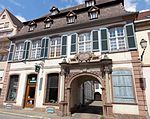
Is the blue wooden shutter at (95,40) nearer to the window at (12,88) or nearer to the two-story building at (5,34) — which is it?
the window at (12,88)

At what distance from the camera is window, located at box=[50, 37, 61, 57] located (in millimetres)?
13603

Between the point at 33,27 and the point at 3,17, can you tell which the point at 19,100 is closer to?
the point at 33,27

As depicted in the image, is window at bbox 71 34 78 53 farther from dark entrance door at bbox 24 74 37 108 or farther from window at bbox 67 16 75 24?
dark entrance door at bbox 24 74 37 108

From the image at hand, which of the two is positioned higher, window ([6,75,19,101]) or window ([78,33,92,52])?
window ([78,33,92,52])

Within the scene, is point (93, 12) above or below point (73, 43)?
above

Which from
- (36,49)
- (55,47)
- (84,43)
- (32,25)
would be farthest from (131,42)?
(32,25)

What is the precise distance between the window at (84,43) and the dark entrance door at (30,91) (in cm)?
534

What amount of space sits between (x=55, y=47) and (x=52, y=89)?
4.14m

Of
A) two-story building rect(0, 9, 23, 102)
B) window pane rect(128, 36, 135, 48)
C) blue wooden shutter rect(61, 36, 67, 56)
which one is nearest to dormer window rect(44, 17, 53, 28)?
blue wooden shutter rect(61, 36, 67, 56)

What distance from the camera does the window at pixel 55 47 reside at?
536 inches

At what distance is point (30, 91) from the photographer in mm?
13617

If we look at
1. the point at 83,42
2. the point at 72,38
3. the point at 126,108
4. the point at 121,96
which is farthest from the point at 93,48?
the point at 126,108

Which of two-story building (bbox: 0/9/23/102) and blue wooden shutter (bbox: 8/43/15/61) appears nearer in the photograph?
blue wooden shutter (bbox: 8/43/15/61)

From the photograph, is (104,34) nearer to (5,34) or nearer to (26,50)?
(26,50)
